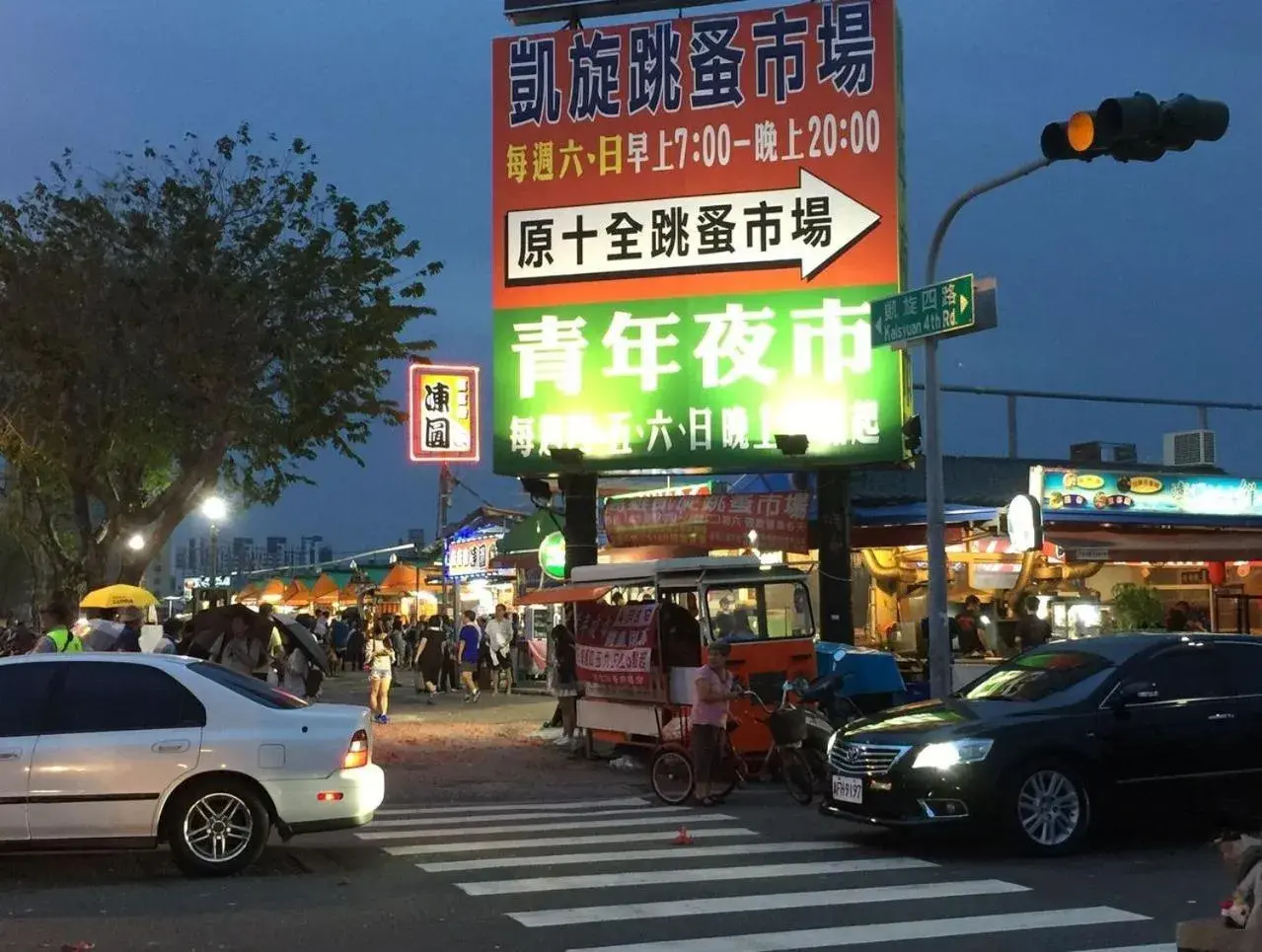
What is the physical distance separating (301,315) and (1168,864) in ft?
51.0

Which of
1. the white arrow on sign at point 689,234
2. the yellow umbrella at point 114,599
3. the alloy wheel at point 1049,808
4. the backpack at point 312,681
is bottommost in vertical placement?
the alloy wheel at point 1049,808

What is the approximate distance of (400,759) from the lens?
59.4 feet

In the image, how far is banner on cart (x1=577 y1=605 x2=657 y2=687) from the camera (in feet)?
52.4

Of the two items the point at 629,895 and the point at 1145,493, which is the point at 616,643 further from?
the point at 1145,493

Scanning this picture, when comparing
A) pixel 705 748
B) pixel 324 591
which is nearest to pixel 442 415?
pixel 705 748

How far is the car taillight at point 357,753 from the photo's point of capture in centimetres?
977

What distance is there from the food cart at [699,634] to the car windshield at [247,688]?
19.3 feet

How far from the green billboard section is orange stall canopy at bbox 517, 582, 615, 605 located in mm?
3636

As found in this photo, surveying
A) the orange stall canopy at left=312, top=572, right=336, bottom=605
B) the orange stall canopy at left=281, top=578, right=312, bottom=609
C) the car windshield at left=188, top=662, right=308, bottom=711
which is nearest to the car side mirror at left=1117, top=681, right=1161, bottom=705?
the car windshield at left=188, top=662, right=308, bottom=711

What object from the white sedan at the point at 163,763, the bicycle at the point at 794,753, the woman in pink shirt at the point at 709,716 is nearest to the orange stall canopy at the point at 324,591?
the woman in pink shirt at the point at 709,716

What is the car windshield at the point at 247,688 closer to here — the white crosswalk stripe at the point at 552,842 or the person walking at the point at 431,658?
the white crosswalk stripe at the point at 552,842

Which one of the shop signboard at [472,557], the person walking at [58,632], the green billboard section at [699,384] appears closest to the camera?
the person walking at [58,632]

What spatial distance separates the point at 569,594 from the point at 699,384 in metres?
4.95

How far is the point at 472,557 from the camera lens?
1428 inches
